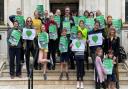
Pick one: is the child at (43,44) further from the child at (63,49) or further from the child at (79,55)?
the child at (79,55)

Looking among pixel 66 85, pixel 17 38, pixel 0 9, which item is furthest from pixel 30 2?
pixel 66 85

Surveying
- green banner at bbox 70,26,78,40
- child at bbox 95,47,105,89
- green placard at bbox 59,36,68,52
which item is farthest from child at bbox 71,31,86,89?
child at bbox 95,47,105,89

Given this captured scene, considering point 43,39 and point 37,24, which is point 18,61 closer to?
point 43,39

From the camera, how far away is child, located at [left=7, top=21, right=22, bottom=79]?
14.8m

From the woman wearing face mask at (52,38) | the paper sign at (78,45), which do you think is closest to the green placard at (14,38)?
the woman wearing face mask at (52,38)

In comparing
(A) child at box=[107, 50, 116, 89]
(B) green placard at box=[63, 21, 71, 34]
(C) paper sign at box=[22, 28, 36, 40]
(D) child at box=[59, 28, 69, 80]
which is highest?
(B) green placard at box=[63, 21, 71, 34]

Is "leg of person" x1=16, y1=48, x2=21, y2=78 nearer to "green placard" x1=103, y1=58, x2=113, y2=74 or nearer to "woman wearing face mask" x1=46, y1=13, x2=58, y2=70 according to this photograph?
"woman wearing face mask" x1=46, y1=13, x2=58, y2=70

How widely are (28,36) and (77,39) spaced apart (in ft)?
5.08

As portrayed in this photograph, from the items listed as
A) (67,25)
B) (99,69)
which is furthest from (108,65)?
(67,25)

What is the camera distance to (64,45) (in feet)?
48.3

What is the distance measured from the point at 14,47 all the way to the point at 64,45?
1.58m

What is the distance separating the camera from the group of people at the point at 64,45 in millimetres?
14258

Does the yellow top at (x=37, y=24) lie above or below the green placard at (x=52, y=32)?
above

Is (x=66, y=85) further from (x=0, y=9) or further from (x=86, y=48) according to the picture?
(x=0, y=9)
